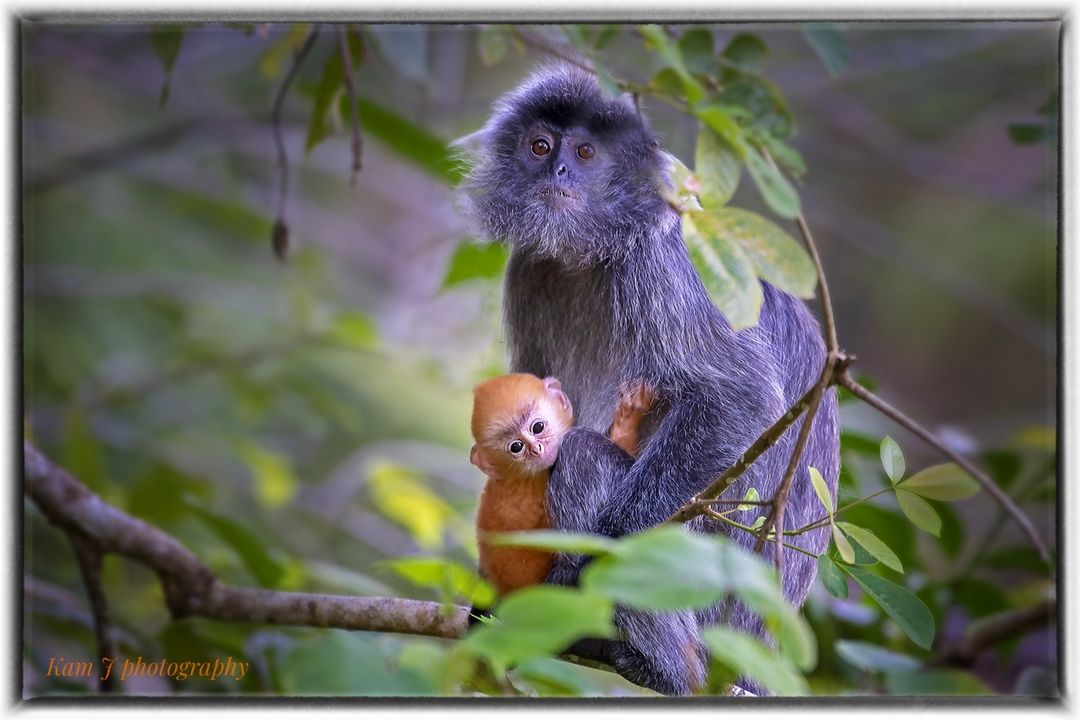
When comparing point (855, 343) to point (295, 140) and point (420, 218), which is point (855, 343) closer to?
point (420, 218)

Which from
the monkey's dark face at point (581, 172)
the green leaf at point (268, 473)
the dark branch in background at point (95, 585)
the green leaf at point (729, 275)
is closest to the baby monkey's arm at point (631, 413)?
the monkey's dark face at point (581, 172)

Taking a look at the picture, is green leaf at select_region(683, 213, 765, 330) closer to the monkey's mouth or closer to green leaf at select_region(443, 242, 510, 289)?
the monkey's mouth

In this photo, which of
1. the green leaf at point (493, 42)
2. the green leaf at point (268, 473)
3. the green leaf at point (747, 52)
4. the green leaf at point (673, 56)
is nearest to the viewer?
the green leaf at point (673, 56)

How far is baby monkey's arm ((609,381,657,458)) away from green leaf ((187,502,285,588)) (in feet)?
4.01

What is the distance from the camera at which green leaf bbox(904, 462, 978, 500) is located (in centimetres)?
169

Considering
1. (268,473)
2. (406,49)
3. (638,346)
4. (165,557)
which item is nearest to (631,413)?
(638,346)

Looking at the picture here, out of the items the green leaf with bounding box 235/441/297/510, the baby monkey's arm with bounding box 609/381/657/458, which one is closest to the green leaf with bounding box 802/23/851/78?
the baby monkey's arm with bounding box 609/381/657/458

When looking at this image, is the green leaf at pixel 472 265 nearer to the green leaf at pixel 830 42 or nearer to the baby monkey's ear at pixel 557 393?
the baby monkey's ear at pixel 557 393

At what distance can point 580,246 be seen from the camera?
2.56 metres

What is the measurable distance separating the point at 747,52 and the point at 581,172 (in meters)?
0.49

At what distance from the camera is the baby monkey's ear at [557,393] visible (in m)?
2.56

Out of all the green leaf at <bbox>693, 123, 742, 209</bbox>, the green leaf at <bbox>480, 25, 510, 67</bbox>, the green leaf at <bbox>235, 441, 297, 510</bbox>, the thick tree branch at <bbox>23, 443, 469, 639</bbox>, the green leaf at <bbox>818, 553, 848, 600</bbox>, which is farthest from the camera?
the green leaf at <bbox>235, 441, 297, 510</bbox>

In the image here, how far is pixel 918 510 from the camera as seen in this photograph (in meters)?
1.73

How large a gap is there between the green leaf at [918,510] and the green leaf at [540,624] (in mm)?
836
